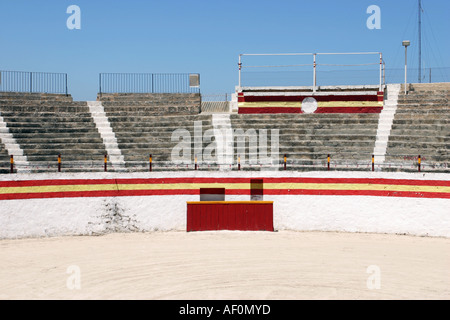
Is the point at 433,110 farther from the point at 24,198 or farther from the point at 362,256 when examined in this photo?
the point at 24,198

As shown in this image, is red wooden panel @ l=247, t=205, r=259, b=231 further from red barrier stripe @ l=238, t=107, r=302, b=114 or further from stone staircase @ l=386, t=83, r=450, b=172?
red barrier stripe @ l=238, t=107, r=302, b=114

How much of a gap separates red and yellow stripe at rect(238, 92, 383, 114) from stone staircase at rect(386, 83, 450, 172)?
170 centimetres

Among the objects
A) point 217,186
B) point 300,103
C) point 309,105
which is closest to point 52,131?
point 217,186

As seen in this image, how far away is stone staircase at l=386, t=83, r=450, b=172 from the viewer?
857 inches

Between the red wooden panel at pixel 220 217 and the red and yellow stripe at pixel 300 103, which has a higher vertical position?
the red and yellow stripe at pixel 300 103

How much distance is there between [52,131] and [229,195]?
9.26 meters

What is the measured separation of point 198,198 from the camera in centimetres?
2111

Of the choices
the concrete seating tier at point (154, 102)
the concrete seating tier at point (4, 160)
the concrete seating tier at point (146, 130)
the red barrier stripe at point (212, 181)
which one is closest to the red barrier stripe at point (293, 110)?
the concrete seating tier at point (146, 130)

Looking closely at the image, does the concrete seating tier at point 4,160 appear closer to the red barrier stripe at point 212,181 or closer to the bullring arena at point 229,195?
the bullring arena at point 229,195

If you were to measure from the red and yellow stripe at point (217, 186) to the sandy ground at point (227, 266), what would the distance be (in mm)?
1722

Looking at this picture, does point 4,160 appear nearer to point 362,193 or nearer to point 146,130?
point 146,130

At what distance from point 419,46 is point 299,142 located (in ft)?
49.2

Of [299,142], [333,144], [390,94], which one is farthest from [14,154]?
[390,94]

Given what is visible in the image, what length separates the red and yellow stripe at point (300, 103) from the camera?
27469mm
